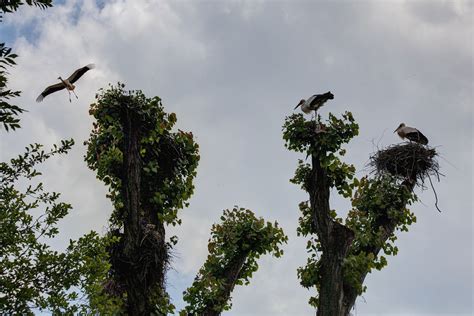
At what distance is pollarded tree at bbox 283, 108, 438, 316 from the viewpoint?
34.5 ft

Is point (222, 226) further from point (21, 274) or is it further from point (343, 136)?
point (21, 274)

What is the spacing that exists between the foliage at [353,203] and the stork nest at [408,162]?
3.01 feet

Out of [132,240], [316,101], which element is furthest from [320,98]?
[132,240]

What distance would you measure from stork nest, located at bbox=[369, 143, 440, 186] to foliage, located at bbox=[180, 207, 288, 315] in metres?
3.31

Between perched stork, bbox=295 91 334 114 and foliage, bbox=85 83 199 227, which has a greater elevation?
perched stork, bbox=295 91 334 114

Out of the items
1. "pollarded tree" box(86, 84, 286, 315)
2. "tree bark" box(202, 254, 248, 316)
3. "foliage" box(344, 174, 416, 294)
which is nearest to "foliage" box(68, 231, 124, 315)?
"pollarded tree" box(86, 84, 286, 315)

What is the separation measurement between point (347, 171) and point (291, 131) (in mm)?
1330

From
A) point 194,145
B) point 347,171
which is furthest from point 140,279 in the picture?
point 347,171

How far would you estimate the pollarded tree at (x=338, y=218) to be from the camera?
10.5 m

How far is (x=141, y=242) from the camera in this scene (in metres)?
10.2

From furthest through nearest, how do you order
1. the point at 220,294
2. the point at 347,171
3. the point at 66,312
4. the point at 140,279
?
the point at 347,171 < the point at 220,294 < the point at 140,279 < the point at 66,312

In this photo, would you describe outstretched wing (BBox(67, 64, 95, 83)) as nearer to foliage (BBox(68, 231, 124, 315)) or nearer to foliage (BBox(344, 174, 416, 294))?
foliage (BBox(68, 231, 124, 315))

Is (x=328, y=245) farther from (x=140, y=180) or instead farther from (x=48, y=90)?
(x=48, y=90)

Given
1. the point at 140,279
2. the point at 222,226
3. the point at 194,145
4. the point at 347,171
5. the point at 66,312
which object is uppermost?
the point at 194,145
